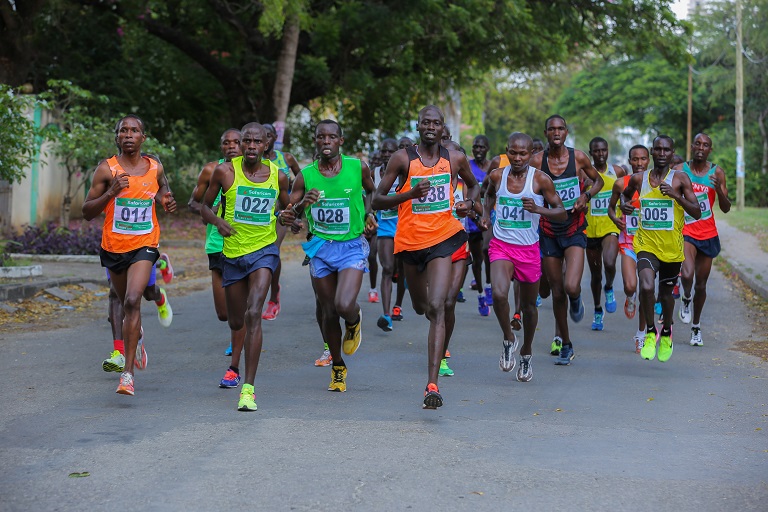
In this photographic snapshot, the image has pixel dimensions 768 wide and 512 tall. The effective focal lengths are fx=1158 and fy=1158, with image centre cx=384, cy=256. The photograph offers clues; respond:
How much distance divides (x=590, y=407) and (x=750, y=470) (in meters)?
1.83

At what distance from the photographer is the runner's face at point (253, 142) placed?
7.89 meters

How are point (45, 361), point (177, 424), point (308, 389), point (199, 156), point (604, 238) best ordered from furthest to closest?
point (199, 156) → point (604, 238) → point (45, 361) → point (308, 389) → point (177, 424)

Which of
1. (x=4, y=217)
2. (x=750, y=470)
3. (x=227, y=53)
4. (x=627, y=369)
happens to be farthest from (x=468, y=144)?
(x=750, y=470)

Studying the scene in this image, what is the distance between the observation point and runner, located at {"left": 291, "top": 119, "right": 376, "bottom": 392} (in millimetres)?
8000

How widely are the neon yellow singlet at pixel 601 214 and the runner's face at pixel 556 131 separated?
2424mm

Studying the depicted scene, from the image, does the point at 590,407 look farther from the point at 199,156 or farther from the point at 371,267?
the point at 199,156

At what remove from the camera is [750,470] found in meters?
5.86

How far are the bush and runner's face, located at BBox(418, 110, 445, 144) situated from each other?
1071cm

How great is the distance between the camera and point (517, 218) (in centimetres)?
866

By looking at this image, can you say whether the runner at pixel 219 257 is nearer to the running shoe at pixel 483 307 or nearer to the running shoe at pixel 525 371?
the running shoe at pixel 525 371

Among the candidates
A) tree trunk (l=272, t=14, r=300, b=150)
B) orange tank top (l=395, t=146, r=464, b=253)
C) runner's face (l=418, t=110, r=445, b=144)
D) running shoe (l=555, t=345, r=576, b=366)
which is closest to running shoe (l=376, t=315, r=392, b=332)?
running shoe (l=555, t=345, r=576, b=366)

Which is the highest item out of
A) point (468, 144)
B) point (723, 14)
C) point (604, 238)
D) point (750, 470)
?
point (723, 14)

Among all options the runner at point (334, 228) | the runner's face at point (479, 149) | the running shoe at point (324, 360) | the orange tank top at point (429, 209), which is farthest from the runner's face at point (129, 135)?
the runner's face at point (479, 149)

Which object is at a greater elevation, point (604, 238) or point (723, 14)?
point (723, 14)
